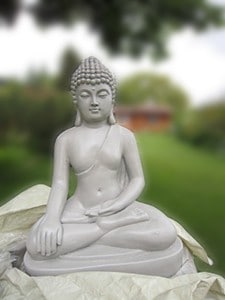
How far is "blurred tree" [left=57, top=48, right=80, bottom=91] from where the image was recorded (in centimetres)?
327

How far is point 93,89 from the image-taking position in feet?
4.91

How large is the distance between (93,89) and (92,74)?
4 centimetres

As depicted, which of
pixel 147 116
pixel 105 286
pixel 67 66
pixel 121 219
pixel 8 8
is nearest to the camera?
pixel 105 286

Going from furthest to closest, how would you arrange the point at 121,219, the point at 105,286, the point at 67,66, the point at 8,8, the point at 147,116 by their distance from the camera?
the point at 147,116, the point at 67,66, the point at 8,8, the point at 121,219, the point at 105,286

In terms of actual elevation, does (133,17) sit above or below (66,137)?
above

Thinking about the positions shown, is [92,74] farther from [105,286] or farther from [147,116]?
[147,116]

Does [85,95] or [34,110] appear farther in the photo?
[34,110]

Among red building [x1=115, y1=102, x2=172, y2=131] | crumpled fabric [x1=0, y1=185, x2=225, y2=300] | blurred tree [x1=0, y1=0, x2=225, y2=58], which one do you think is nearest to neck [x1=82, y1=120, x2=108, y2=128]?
crumpled fabric [x1=0, y1=185, x2=225, y2=300]

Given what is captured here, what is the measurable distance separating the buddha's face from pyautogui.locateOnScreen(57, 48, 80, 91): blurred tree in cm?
172

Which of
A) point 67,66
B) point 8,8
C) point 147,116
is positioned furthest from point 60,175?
point 147,116

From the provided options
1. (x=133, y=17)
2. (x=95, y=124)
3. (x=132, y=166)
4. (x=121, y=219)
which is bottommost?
(x=121, y=219)

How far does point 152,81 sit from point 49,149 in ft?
2.69

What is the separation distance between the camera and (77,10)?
302cm

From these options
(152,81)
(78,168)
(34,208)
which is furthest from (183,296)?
(152,81)
